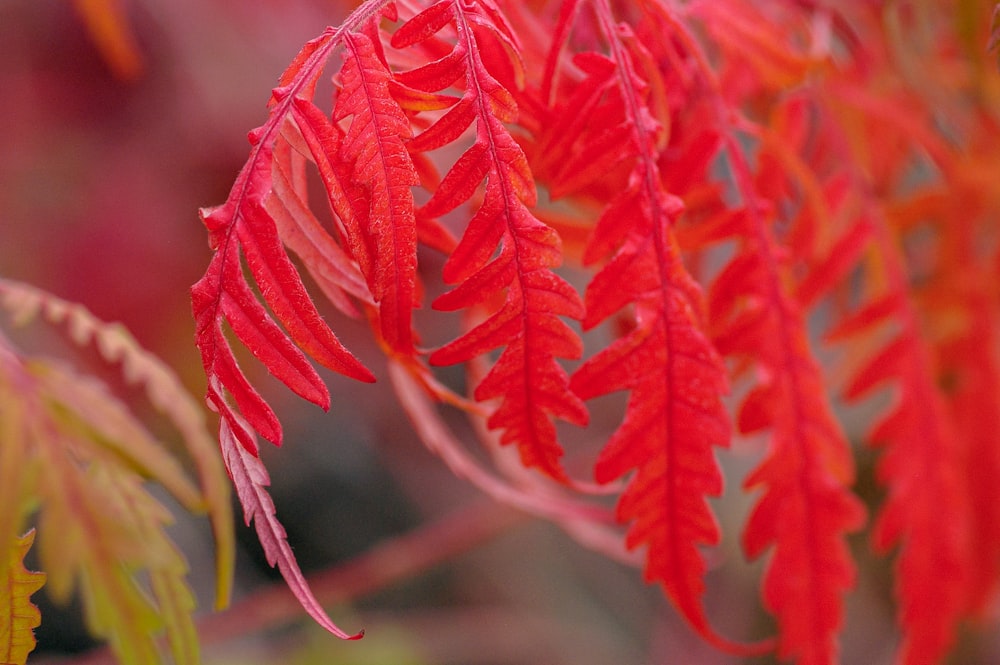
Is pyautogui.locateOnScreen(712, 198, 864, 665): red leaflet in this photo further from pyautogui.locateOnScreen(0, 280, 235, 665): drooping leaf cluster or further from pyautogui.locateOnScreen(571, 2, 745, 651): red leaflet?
pyautogui.locateOnScreen(0, 280, 235, 665): drooping leaf cluster

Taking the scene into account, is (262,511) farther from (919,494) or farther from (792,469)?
(919,494)

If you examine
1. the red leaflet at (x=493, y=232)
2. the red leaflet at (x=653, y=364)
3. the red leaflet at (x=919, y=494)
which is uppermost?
the red leaflet at (x=493, y=232)

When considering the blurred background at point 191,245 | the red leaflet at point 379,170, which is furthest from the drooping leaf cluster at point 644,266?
the blurred background at point 191,245

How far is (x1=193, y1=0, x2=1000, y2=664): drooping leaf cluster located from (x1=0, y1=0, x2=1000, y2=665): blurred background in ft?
1.12

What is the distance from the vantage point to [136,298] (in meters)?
0.85

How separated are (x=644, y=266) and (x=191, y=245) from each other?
71 centimetres

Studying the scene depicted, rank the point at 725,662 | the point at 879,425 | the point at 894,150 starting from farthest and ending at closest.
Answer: the point at 725,662 → the point at 894,150 → the point at 879,425

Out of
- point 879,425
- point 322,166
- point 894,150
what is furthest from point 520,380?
point 894,150

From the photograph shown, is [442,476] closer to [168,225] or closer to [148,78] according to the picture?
[168,225]

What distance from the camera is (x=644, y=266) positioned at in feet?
0.95

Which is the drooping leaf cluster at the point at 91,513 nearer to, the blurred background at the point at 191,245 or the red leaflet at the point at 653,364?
the red leaflet at the point at 653,364

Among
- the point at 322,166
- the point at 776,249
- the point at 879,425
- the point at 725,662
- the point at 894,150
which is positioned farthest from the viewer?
the point at 725,662

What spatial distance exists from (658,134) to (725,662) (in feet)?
3.21

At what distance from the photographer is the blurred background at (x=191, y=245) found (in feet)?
2.67
